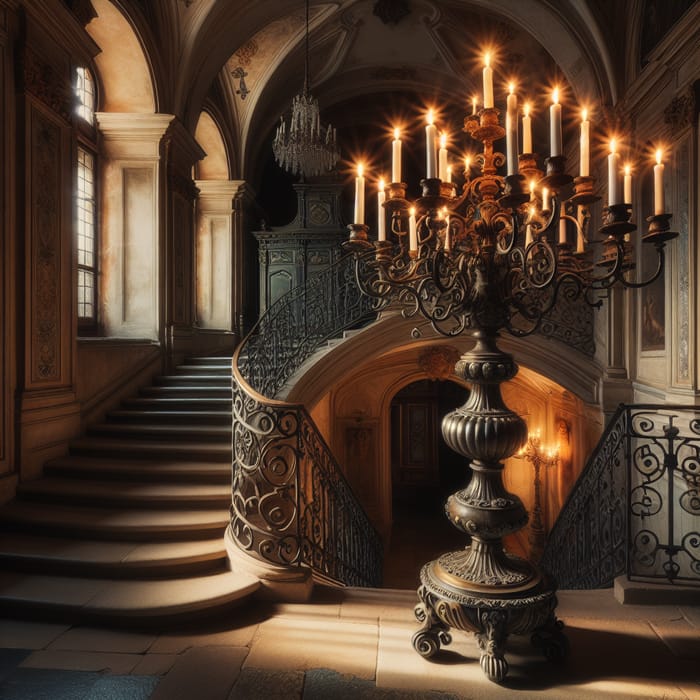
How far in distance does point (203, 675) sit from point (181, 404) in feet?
11.7

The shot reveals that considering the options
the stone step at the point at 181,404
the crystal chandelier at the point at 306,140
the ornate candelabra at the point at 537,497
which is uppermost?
the crystal chandelier at the point at 306,140

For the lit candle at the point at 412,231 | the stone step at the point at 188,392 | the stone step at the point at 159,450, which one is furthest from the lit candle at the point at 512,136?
the stone step at the point at 188,392

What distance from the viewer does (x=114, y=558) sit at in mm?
3221

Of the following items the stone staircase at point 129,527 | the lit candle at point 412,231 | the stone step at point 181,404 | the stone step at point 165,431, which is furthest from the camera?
the stone step at point 181,404

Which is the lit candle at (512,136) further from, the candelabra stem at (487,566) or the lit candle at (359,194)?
the candelabra stem at (487,566)

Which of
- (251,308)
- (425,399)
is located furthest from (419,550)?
(251,308)

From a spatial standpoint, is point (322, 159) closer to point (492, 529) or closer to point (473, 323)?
point (473, 323)

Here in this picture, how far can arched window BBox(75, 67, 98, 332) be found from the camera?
5.91m

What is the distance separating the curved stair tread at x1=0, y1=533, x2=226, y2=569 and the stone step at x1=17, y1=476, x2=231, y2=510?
1.28ft

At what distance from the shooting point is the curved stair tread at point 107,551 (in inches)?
126

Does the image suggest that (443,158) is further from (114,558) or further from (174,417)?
(174,417)

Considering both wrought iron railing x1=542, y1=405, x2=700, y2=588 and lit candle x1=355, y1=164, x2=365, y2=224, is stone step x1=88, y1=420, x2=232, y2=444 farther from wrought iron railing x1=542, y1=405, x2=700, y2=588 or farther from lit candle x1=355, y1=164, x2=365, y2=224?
wrought iron railing x1=542, y1=405, x2=700, y2=588

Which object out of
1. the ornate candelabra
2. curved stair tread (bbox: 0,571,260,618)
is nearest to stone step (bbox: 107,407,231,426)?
curved stair tread (bbox: 0,571,260,618)

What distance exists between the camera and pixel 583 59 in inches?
254
